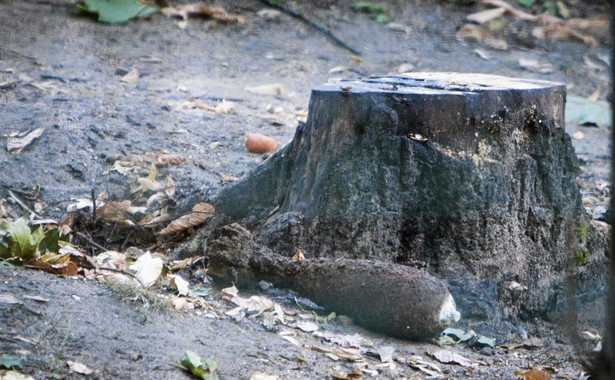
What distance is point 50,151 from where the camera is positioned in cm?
452

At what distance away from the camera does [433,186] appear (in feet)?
10.9

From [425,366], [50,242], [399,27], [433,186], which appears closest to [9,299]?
[50,242]

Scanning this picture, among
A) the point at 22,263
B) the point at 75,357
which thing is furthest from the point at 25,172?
the point at 75,357

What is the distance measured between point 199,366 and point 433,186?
1329 mm

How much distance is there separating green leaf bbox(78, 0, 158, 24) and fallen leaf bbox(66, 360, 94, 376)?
5681 mm

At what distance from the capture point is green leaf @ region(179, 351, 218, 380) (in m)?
2.37

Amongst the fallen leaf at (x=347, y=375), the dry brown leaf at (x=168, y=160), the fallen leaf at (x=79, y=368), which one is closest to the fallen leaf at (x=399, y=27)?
the dry brown leaf at (x=168, y=160)

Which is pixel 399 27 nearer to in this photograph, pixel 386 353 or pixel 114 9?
pixel 114 9

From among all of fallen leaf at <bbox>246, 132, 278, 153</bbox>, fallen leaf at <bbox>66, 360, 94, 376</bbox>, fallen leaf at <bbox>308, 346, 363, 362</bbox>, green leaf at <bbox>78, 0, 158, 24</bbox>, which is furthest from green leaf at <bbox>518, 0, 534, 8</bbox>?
fallen leaf at <bbox>66, 360, 94, 376</bbox>

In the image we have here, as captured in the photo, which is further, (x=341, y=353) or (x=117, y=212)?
(x=117, y=212)

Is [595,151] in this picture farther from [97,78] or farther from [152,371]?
[152,371]

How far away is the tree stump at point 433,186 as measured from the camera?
130 inches

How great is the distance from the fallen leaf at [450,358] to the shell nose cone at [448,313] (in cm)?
11

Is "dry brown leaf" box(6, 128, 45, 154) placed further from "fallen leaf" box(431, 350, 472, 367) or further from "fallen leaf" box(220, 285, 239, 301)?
"fallen leaf" box(431, 350, 472, 367)
